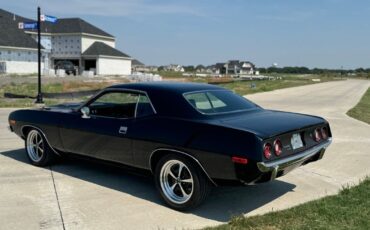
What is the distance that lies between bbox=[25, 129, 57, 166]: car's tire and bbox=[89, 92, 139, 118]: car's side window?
3.39 feet

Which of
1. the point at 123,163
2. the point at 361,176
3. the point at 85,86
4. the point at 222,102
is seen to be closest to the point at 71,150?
the point at 123,163

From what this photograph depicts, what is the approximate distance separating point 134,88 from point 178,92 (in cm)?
65

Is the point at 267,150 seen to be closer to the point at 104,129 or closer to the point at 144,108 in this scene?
the point at 144,108

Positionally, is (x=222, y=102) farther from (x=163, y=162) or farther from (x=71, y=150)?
(x=71, y=150)

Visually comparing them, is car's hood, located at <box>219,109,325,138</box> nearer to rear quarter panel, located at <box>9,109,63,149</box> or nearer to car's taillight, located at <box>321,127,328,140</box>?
car's taillight, located at <box>321,127,328,140</box>

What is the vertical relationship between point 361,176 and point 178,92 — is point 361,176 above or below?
below

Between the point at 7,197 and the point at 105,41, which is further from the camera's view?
the point at 105,41

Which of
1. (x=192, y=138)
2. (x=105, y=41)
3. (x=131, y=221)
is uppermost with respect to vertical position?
(x=105, y=41)

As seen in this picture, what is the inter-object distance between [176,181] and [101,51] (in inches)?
2207

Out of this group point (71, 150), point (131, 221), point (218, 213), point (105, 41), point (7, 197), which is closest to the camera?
point (131, 221)

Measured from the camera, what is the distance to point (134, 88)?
5.67 m

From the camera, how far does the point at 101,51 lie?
5916cm

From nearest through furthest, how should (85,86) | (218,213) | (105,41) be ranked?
(218,213), (85,86), (105,41)

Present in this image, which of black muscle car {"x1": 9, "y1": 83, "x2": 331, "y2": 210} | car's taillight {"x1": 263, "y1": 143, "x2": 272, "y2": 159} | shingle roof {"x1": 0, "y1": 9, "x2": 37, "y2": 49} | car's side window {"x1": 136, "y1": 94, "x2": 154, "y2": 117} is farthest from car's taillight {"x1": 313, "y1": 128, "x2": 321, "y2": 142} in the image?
shingle roof {"x1": 0, "y1": 9, "x2": 37, "y2": 49}
